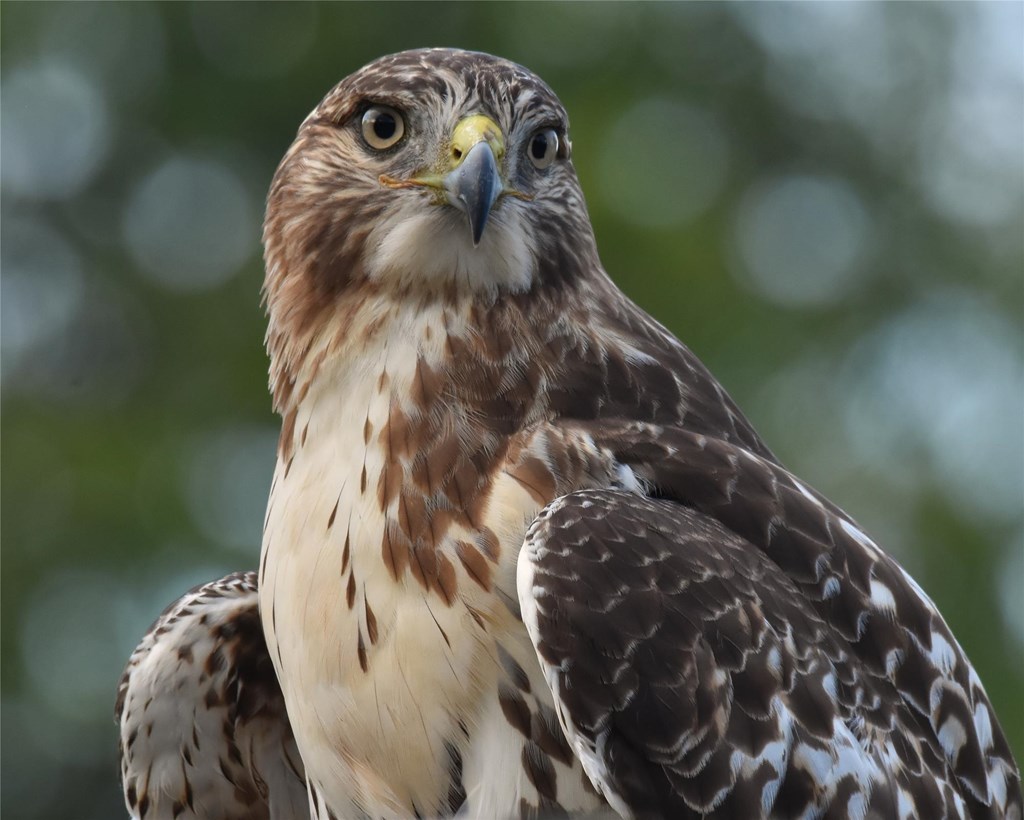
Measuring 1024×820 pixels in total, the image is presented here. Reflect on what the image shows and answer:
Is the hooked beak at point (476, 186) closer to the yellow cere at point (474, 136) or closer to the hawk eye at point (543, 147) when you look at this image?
the yellow cere at point (474, 136)

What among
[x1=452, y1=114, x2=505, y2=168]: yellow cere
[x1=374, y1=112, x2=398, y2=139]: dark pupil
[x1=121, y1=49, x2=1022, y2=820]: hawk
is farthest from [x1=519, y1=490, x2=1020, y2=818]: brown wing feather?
[x1=374, y1=112, x2=398, y2=139]: dark pupil

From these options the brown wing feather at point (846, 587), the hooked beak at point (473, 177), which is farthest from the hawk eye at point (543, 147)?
the brown wing feather at point (846, 587)

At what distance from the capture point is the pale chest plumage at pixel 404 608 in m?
2.90

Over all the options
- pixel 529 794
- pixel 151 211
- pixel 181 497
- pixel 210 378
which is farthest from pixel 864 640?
pixel 151 211

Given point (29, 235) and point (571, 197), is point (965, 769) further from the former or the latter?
point (29, 235)

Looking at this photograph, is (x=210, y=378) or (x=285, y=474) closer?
(x=285, y=474)

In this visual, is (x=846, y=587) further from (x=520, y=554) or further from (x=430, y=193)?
(x=430, y=193)

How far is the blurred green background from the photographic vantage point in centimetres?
1109

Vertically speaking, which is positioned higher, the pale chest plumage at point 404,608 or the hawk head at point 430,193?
the hawk head at point 430,193

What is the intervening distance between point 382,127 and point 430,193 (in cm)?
27

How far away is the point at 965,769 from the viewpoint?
124 inches

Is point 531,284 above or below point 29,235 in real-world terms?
above

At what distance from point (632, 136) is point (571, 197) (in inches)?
395

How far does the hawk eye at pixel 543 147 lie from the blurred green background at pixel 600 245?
723cm
